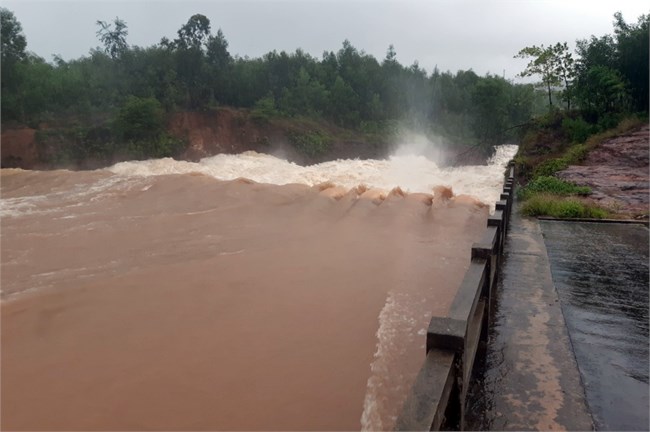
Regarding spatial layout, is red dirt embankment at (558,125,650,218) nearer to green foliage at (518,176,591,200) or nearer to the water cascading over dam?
green foliage at (518,176,591,200)

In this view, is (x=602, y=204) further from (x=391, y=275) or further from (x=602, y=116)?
(x=602, y=116)

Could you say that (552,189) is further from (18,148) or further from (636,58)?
(18,148)

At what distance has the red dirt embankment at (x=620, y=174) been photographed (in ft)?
37.8

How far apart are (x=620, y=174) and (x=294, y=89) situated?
39.9m

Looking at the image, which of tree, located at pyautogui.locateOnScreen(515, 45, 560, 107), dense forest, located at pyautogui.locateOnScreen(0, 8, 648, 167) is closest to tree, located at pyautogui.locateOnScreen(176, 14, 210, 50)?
dense forest, located at pyautogui.locateOnScreen(0, 8, 648, 167)

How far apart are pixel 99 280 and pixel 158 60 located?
4009 cm

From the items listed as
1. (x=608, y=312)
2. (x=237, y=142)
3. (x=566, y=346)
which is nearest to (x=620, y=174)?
(x=608, y=312)

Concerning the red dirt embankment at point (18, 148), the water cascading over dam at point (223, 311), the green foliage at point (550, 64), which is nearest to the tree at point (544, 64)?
the green foliage at point (550, 64)

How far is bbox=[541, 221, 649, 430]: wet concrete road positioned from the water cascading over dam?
5.65 ft

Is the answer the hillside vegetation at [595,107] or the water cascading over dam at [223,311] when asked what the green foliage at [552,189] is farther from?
the hillside vegetation at [595,107]

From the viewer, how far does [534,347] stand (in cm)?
421

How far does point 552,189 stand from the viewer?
504 inches

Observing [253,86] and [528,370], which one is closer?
[528,370]

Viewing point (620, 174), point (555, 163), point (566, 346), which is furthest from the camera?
point (555, 163)
